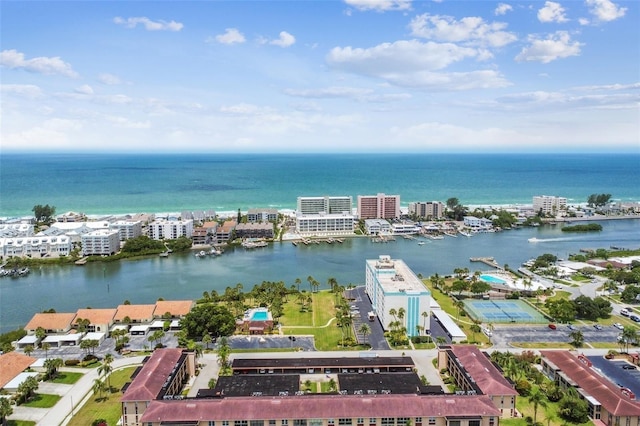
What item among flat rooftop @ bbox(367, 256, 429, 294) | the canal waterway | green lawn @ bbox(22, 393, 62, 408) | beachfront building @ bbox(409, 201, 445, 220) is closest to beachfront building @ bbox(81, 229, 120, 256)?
the canal waterway

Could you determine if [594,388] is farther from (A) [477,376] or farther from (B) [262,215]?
(B) [262,215]

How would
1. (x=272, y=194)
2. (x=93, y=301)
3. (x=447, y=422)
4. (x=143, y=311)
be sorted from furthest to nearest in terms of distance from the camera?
(x=272, y=194) → (x=93, y=301) → (x=143, y=311) → (x=447, y=422)

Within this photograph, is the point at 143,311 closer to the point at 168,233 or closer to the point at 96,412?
the point at 96,412

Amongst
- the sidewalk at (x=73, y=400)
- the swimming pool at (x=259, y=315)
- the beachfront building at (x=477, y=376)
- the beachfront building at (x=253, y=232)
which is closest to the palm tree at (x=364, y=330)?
the beachfront building at (x=477, y=376)

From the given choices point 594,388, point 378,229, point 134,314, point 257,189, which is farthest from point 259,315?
point 257,189

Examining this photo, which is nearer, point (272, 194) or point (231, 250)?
point (231, 250)

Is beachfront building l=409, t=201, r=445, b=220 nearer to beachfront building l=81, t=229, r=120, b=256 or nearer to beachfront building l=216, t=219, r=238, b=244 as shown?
beachfront building l=216, t=219, r=238, b=244

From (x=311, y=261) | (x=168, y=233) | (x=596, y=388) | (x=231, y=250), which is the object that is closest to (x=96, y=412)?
(x=596, y=388)
